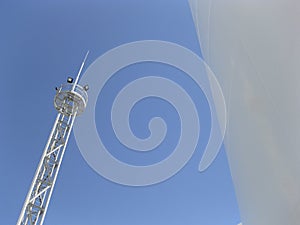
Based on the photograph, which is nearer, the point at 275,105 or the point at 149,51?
the point at 275,105

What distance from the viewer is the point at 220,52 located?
4.99 meters

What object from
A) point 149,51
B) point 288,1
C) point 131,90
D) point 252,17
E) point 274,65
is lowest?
point 274,65

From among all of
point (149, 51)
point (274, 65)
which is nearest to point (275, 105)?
point (274, 65)

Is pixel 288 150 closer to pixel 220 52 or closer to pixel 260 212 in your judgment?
pixel 260 212

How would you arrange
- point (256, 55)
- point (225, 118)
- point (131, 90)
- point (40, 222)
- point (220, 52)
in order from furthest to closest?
point (40, 222), point (131, 90), point (225, 118), point (220, 52), point (256, 55)

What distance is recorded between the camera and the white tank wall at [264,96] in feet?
8.66

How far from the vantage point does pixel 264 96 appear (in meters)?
3.26

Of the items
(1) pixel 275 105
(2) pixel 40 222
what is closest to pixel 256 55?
(1) pixel 275 105

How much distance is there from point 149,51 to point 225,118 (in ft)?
29.8

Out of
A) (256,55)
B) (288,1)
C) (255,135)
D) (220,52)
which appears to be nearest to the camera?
(288,1)

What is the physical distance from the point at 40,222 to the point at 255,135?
15.1m

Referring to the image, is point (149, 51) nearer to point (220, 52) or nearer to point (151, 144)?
point (151, 144)

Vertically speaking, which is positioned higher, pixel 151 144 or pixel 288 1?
pixel 151 144

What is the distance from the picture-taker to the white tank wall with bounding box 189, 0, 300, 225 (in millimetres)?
2641
